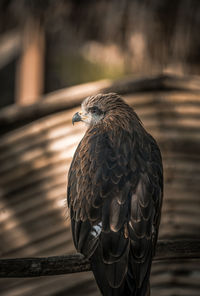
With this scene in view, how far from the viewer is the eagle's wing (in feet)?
11.6

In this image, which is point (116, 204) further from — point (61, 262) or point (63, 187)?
point (63, 187)

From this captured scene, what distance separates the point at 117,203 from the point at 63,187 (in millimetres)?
2541

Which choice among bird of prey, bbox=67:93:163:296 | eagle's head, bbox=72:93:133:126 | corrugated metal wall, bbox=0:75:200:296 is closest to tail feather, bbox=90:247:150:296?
bird of prey, bbox=67:93:163:296

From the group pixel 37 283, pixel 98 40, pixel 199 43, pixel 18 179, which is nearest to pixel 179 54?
pixel 199 43

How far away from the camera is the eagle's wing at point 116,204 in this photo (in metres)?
3.52

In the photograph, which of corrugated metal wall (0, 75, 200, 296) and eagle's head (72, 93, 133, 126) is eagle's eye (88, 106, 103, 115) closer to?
eagle's head (72, 93, 133, 126)

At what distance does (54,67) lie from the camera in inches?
523

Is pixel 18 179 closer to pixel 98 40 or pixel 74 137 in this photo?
pixel 74 137

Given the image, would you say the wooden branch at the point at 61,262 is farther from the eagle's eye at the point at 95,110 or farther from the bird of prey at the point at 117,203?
the eagle's eye at the point at 95,110

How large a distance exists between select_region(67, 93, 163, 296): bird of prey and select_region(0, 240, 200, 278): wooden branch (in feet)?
0.31

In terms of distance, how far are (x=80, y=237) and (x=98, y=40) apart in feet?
18.6

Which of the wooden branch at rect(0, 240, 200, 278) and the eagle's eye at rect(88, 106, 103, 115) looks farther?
the eagle's eye at rect(88, 106, 103, 115)

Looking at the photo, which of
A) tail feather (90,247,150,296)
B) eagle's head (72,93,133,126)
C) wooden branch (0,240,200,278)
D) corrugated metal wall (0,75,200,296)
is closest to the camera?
wooden branch (0,240,200,278)

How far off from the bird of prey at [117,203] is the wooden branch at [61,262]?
9 cm
